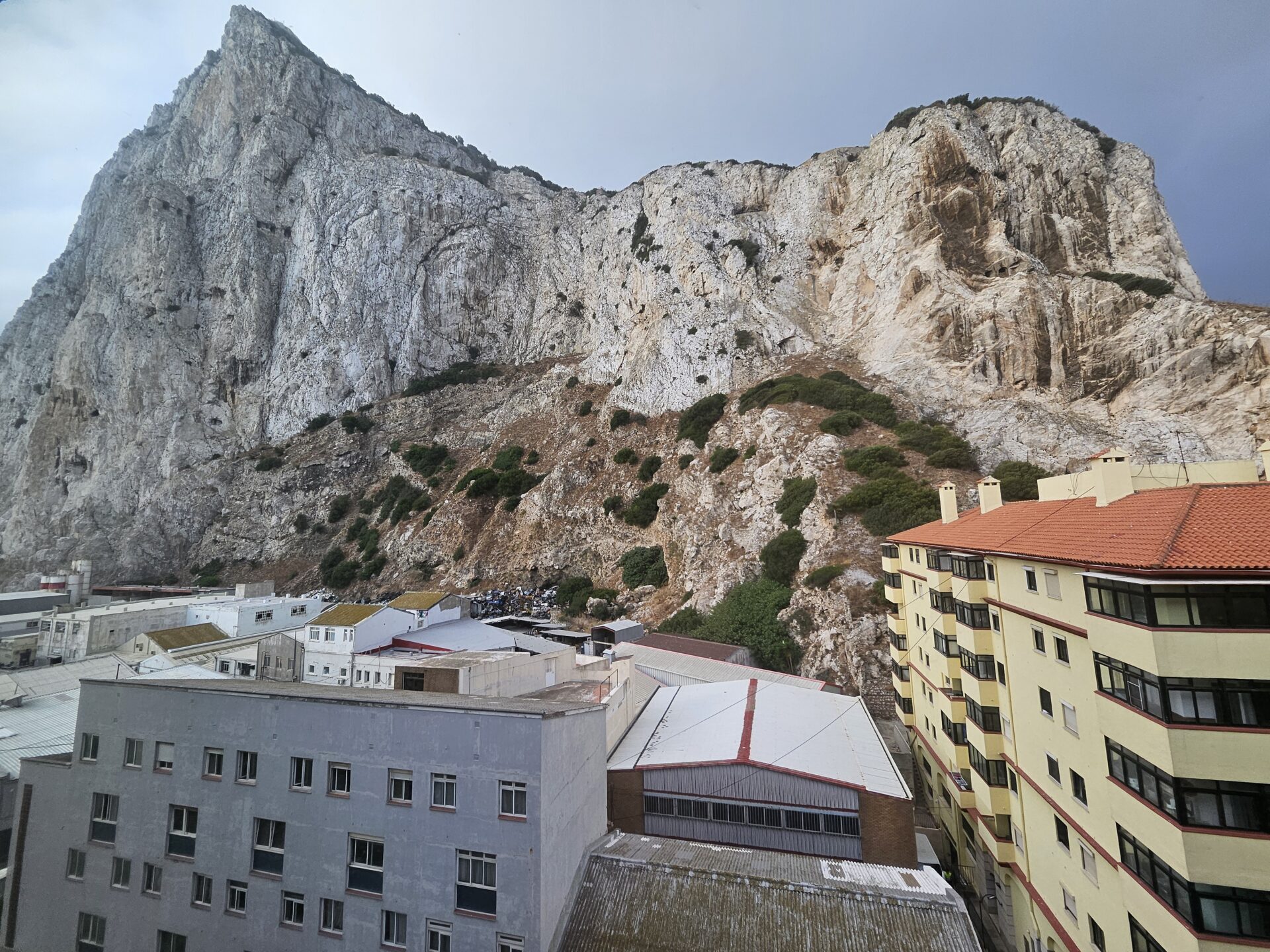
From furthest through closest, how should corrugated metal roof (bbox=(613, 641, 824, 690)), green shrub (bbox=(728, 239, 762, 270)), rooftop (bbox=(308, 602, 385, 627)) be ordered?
1. green shrub (bbox=(728, 239, 762, 270))
2. rooftop (bbox=(308, 602, 385, 627))
3. corrugated metal roof (bbox=(613, 641, 824, 690))

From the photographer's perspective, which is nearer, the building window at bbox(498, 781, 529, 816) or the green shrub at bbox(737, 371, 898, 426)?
the building window at bbox(498, 781, 529, 816)

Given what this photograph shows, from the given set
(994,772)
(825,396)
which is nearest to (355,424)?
(825,396)

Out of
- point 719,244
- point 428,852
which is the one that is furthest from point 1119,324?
point 428,852

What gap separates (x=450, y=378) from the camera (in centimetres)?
7306

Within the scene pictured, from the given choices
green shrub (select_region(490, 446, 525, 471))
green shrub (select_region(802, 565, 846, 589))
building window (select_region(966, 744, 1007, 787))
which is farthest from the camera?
green shrub (select_region(490, 446, 525, 471))

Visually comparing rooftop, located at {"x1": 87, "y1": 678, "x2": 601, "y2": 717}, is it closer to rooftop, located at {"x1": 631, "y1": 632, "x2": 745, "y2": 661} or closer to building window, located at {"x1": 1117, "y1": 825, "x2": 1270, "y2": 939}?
building window, located at {"x1": 1117, "y1": 825, "x2": 1270, "y2": 939}

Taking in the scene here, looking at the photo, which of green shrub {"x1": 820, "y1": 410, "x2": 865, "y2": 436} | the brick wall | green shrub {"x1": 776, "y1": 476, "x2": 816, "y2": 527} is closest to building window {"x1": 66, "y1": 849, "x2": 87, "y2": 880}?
the brick wall

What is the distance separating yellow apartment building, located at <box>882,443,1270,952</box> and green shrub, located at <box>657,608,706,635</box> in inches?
681

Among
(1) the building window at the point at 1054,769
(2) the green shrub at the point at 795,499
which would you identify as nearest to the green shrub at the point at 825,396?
(2) the green shrub at the point at 795,499

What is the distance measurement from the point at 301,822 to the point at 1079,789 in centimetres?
1599

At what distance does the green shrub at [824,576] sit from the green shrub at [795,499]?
5.01m

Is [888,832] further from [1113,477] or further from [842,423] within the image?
[842,423]

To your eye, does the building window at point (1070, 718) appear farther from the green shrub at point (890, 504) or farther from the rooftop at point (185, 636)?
the rooftop at point (185, 636)

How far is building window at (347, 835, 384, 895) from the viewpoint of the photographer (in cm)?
1016
